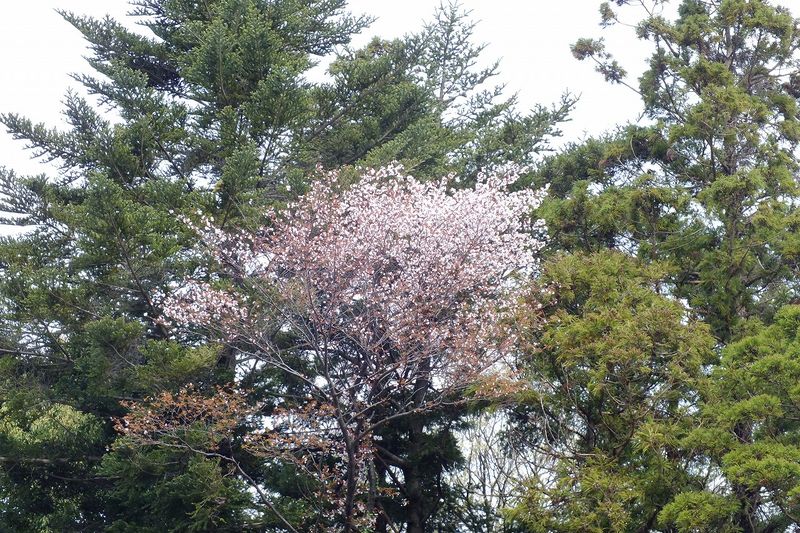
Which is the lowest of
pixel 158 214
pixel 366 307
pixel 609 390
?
pixel 609 390

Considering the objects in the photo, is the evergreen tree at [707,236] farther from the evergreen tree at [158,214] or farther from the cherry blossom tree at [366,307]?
the evergreen tree at [158,214]

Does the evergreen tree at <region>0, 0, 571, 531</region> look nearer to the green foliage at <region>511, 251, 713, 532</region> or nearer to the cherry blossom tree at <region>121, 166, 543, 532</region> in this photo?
the cherry blossom tree at <region>121, 166, 543, 532</region>

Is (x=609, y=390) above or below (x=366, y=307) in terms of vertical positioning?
below

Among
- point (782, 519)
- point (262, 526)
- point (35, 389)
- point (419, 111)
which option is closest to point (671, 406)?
point (782, 519)

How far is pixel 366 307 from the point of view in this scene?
10375 mm

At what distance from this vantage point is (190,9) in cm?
1564

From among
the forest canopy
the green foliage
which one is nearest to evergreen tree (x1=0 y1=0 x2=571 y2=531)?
the forest canopy

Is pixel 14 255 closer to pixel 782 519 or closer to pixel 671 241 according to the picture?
pixel 671 241

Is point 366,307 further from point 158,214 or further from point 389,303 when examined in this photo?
point 158,214

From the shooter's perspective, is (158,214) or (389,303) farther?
(158,214)

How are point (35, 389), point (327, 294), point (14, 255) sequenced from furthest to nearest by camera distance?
point (14, 255), point (35, 389), point (327, 294)

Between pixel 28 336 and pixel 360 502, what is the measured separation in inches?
210

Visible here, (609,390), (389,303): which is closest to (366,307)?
(389,303)

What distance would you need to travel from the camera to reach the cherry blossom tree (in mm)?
10141
